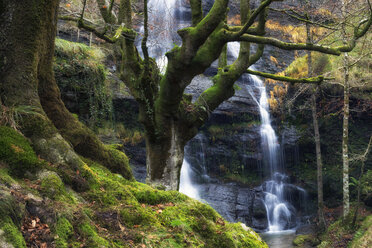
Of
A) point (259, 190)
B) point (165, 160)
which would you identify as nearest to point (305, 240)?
point (259, 190)

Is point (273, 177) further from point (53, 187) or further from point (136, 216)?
point (53, 187)

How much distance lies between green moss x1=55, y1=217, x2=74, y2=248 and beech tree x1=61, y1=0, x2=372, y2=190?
419 centimetres

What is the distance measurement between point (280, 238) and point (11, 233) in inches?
533

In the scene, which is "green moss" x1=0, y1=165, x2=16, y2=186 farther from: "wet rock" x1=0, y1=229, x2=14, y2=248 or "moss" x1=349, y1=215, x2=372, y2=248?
"moss" x1=349, y1=215, x2=372, y2=248

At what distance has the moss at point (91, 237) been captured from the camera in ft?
7.56

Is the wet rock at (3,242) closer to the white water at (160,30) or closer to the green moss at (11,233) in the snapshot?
the green moss at (11,233)

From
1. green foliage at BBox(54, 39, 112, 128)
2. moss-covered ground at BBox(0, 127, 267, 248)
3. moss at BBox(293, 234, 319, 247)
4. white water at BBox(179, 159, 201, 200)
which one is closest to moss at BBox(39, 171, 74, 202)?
moss-covered ground at BBox(0, 127, 267, 248)

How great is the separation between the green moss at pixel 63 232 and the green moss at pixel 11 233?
28 cm

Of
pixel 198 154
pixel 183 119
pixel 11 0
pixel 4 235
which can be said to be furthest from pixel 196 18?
pixel 198 154

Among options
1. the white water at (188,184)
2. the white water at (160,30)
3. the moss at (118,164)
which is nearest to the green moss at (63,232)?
the moss at (118,164)

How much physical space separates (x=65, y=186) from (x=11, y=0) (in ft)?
7.38

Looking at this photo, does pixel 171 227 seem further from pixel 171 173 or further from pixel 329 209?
pixel 329 209

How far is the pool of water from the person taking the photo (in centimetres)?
1239

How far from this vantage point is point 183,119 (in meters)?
7.74
